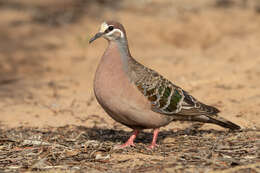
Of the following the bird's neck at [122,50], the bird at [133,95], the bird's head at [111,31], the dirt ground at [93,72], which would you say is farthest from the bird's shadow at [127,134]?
the bird's head at [111,31]

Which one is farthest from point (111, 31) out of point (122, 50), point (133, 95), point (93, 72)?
point (93, 72)

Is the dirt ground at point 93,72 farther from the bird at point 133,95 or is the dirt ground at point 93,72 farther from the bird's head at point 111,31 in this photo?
the bird's head at point 111,31

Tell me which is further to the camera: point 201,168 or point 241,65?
point 241,65

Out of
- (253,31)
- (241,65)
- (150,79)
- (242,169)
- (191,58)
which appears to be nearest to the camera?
(242,169)

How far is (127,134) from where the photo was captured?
6.21 m

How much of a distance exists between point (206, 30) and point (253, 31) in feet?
4.31

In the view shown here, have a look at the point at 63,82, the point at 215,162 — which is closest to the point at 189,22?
the point at 63,82

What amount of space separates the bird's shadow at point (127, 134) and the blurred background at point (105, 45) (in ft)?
1.41

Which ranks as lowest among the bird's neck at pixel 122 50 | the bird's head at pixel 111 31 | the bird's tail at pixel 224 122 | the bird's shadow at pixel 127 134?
the bird's shadow at pixel 127 134

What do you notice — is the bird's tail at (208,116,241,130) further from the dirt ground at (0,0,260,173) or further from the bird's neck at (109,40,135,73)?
the bird's neck at (109,40,135,73)

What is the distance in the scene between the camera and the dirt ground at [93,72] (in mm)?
4582

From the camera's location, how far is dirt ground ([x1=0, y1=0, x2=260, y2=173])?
4.58 metres

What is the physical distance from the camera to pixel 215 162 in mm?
4215

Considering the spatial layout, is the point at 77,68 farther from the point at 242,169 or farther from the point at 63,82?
the point at 242,169
